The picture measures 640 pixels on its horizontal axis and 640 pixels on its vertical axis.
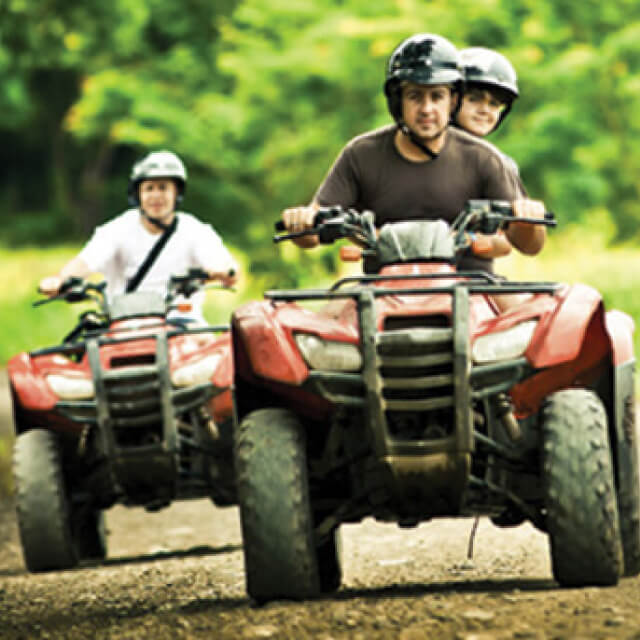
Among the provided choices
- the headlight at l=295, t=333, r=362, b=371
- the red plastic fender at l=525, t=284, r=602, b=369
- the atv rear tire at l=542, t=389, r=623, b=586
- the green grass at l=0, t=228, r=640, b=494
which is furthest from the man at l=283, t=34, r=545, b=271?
the green grass at l=0, t=228, r=640, b=494

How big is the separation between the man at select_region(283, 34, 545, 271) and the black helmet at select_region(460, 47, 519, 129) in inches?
63.3

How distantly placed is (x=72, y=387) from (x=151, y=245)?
4.99 ft

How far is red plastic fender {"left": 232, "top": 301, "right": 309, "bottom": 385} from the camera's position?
233 inches

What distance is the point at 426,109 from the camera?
266 inches

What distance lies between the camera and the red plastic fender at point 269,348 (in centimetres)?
591

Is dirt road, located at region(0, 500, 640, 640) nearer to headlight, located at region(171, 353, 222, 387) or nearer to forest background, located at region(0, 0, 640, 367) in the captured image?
headlight, located at region(171, 353, 222, 387)

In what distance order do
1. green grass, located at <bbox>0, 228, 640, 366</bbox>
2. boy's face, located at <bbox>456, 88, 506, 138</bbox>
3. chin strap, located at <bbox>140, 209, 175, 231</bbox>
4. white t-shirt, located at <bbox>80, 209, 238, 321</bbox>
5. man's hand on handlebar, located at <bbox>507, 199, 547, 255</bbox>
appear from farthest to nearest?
green grass, located at <bbox>0, 228, 640, 366</bbox> → chin strap, located at <bbox>140, 209, 175, 231</bbox> → white t-shirt, located at <bbox>80, 209, 238, 321</bbox> → boy's face, located at <bbox>456, 88, 506, 138</bbox> → man's hand on handlebar, located at <bbox>507, 199, 547, 255</bbox>


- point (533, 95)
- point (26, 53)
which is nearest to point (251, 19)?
point (533, 95)

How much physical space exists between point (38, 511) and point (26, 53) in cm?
643

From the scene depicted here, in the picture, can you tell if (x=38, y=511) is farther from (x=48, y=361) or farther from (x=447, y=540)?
(x=447, y=540)

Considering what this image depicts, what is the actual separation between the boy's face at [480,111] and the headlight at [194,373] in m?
1.71

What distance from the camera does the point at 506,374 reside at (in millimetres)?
5844

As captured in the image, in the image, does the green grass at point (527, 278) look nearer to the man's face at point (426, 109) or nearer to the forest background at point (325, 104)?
the forest background at point (325, 104)

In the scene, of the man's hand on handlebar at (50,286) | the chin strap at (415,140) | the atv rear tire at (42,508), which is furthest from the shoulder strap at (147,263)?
the chin strap at (415,140)
